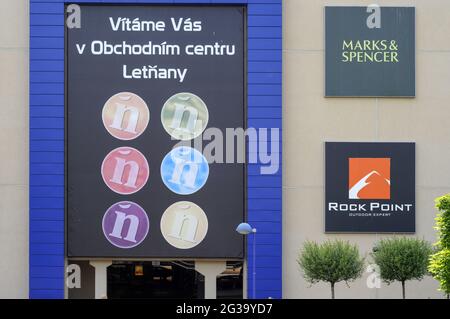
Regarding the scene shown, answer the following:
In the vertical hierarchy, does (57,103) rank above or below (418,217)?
above

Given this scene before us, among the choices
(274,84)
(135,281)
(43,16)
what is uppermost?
(43,16)

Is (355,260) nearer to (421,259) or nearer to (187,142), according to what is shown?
(421,259)

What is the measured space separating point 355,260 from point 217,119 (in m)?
6.73

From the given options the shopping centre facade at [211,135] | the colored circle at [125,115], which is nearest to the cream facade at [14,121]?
the shopping centre facade at [211,135]

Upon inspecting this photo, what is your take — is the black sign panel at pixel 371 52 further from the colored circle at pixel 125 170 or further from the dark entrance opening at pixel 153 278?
the dark entrance opening at pixel 153 278

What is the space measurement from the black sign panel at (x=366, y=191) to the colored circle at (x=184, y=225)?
4220mm

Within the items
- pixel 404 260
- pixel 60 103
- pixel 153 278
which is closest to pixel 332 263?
pixel 404 260

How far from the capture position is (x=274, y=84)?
2772 centimetres

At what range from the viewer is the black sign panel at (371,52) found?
91.6ft

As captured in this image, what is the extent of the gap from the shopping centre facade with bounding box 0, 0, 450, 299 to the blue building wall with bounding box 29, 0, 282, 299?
0.05m

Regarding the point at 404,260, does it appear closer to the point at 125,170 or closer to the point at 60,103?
the point at 125,170

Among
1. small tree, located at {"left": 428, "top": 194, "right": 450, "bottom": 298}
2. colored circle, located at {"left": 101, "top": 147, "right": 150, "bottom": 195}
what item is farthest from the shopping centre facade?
small tree, located at {"left": 428, "top": 194, "right": 450, "bottom": 298}

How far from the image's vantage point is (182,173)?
91.1 feet

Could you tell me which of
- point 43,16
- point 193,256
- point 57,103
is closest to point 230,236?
point 193,256
